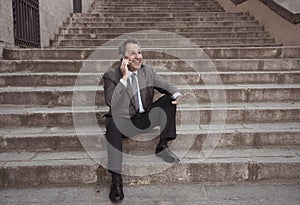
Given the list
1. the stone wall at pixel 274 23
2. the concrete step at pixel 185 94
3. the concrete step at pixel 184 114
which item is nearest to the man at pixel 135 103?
the concrete step at pixel 184 114

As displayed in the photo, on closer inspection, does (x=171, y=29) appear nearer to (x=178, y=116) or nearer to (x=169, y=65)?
(x=169, y=65)

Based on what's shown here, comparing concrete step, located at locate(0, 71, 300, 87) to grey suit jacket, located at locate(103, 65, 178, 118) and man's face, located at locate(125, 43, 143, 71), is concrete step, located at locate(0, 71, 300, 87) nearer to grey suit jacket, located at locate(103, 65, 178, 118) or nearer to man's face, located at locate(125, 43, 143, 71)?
grey suit jacket, located at locate(103, 65, 178, 118)

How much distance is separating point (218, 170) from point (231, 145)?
506 millimetres

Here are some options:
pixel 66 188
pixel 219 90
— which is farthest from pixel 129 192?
pixel 219 90

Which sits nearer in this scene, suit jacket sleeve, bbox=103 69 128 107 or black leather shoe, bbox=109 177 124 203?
black leather shoe, bbox=109 177 124 203

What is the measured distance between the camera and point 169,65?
4.63 m

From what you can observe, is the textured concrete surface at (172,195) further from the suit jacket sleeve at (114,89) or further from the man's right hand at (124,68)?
the man's right hand at (124,68)

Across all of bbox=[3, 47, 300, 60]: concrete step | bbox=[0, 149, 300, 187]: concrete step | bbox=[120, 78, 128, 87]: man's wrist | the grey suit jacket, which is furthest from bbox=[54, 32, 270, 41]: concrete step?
bbox=[0, 149, 300, 187]: concrete step

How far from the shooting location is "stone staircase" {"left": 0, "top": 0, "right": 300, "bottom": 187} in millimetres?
2904

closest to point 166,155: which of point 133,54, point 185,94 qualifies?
point 133,54

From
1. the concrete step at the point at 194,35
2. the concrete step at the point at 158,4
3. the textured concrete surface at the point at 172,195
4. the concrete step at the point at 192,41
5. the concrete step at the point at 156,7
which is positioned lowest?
the textured concrete surface at the point at 172,195

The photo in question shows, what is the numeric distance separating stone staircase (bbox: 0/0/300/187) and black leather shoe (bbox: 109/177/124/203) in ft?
0.85

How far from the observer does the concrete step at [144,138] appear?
10.4ft

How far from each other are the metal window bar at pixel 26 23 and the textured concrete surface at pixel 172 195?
11.3 feet
